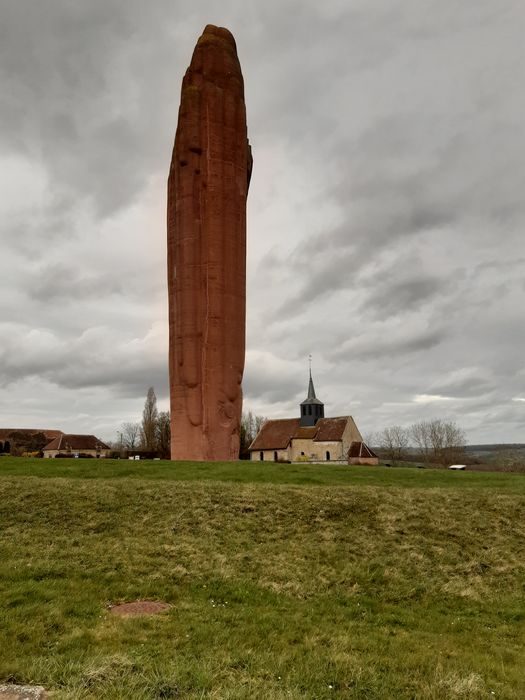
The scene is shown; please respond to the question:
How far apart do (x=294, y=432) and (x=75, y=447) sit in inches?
1351

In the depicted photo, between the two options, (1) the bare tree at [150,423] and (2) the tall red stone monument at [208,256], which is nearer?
(2) the tall red stone monument at [208,256]

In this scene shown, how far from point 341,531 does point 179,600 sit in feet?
22.3

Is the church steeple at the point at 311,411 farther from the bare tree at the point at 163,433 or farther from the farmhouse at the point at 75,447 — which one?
the farmhouse at the point at 75,447

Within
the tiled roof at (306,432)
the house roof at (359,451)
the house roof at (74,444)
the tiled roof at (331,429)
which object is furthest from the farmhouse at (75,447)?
the house roof at (359,451)

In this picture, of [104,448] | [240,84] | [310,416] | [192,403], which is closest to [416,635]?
[192,403]

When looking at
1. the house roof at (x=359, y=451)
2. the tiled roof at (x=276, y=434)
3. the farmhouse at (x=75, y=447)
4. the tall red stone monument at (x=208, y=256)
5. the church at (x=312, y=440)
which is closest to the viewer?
the tall red stone monument at (x=208, y=256)

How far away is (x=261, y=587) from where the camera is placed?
1191 cm

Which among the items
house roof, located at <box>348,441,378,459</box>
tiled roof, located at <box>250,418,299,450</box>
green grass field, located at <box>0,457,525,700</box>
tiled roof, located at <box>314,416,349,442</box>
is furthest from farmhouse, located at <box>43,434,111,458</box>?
green grass field, located at <box>0,457,525,700</box>

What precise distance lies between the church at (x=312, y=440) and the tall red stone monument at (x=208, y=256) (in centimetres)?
3590

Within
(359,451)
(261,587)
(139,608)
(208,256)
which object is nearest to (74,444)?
(359,451)

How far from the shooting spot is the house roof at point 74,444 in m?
78.3

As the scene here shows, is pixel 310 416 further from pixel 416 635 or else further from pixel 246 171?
pixel 416 635

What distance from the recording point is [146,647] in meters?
8.03

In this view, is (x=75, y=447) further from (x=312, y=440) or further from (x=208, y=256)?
(x=208, y=256)
